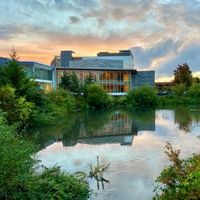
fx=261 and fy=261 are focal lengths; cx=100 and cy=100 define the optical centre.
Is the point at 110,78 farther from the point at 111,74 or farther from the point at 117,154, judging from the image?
the point at 117,154

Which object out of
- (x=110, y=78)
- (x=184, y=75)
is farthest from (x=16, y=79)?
(x=184, y=75)

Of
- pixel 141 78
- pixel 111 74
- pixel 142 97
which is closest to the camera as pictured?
pixel 142 97

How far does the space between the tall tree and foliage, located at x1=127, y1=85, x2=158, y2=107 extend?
25.6 m

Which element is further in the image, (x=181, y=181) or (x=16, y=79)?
(x=16, y=79)

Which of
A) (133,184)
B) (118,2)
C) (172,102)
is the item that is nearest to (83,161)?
(133,184)

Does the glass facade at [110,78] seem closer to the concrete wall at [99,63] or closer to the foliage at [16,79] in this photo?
the concrete wall at [99,63]

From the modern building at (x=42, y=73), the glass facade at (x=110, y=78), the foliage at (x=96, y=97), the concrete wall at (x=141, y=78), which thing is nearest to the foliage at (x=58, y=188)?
the modern building at (x=42, y=73)

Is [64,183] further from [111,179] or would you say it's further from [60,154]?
[60,154]

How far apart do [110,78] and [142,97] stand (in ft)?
31.7

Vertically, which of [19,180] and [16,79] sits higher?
[16,79]

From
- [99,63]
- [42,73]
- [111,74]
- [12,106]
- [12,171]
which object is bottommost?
[12,171]

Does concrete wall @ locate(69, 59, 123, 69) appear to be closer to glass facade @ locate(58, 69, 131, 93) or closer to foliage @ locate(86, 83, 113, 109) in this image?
glass facade @ locate(58, 69, 131, 93)

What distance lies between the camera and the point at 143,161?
35.1 ft

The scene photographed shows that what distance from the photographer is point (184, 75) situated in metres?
72.6
